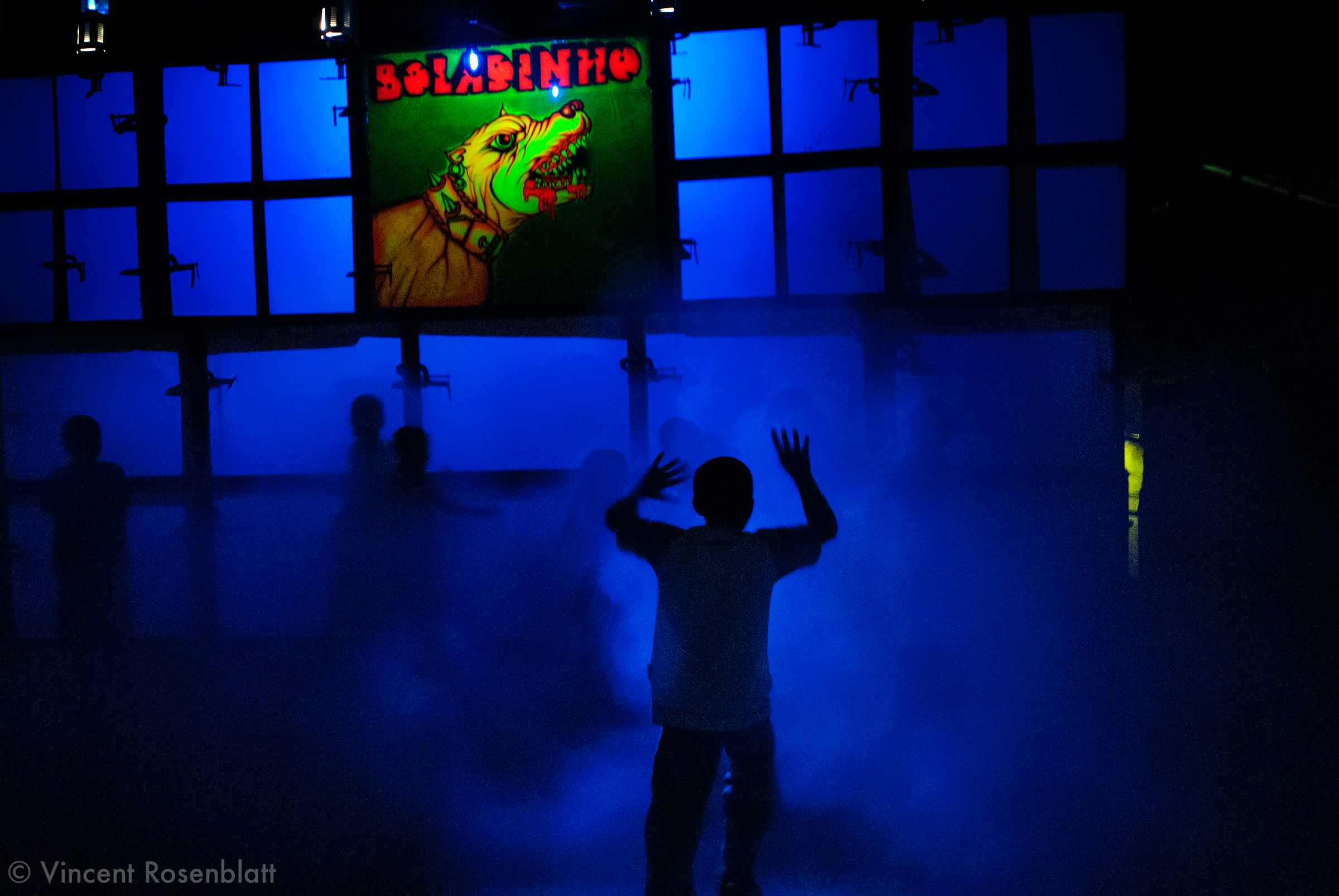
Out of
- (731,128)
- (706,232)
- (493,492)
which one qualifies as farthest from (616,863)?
(731,128)

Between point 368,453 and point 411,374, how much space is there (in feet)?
2.14

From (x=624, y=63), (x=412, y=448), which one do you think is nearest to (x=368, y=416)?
(x=412, y=448)

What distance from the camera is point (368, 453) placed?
260 inches

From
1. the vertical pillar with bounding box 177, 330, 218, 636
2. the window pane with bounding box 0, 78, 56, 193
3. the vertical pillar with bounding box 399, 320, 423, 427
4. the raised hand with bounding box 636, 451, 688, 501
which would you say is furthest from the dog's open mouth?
the window pane with bounding box 0, 78, 56, 193

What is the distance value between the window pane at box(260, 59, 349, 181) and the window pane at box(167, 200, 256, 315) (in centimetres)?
42

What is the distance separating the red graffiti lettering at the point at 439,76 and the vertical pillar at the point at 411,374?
1.59 meters

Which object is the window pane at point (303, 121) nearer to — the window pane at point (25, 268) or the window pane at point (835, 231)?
the window pane at point (25, 268)

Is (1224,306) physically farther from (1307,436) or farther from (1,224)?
(1,224)

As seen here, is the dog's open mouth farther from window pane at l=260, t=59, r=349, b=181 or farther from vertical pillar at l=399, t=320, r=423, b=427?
window pane at l=260, t=59, r=349, b=181

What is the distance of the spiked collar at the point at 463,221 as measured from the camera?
6.37m

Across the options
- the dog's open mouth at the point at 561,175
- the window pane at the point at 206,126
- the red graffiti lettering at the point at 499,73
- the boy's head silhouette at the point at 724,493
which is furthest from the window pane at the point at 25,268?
the boy's head silhouette at the point at 724,493

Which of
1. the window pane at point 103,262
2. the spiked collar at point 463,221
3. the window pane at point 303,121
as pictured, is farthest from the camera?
the window pane at point 103,262

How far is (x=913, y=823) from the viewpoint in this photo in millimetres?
4703

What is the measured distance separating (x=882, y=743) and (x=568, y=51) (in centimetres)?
497
